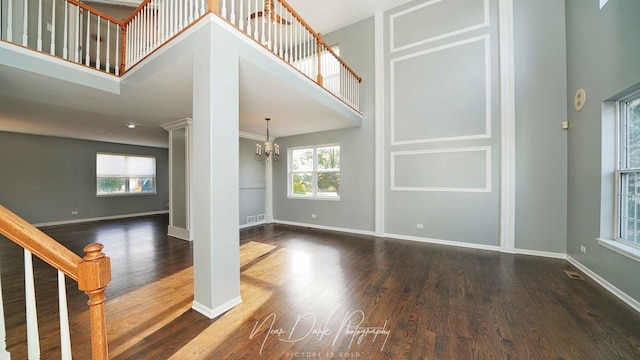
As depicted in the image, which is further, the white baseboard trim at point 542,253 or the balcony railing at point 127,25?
the white baseboard trim at point 542,253

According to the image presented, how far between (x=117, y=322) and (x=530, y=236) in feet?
18.1

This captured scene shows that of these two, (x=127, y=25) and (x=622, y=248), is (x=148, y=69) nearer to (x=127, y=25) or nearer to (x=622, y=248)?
(x=127, y=25)

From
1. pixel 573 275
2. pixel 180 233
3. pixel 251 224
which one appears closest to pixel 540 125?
pixel 573 275

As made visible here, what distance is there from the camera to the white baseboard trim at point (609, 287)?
221cm

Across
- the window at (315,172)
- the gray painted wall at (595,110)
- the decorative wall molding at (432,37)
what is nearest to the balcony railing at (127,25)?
the window at (315,172)

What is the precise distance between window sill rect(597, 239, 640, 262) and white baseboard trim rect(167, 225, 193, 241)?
6.15m

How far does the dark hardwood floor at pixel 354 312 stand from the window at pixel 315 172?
239cm

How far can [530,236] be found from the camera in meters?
3.74

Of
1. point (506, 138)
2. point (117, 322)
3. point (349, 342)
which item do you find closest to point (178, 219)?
point (117, 322)

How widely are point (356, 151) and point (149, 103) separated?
4007 mm

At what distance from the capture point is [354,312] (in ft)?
7.08

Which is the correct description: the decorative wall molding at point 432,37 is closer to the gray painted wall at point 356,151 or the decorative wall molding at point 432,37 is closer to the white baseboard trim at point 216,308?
the gray painted wall at point 356,151

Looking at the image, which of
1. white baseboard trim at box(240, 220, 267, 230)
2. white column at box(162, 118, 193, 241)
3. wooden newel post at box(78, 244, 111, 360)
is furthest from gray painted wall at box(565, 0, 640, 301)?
white column at box(162, 118, 193, 241)

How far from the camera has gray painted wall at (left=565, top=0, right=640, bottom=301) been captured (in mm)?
2316
